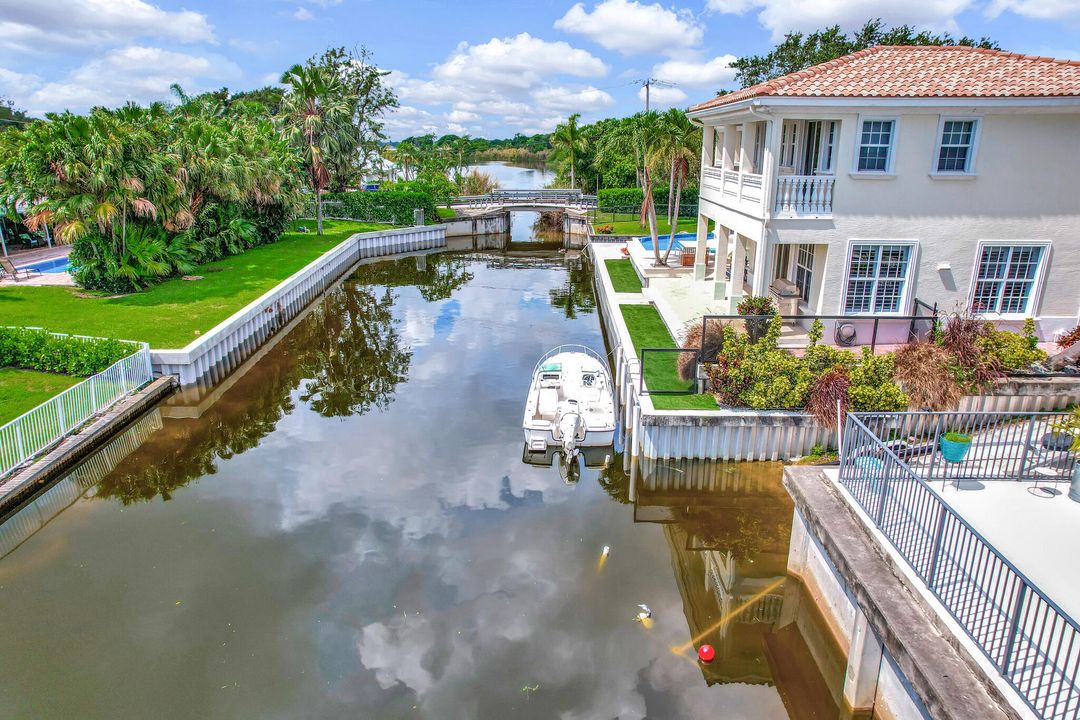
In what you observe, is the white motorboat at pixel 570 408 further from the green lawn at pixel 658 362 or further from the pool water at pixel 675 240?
the pool water at pixel 675 240

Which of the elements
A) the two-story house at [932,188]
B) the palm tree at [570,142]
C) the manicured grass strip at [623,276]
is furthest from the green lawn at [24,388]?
the palm tree at [570,142]

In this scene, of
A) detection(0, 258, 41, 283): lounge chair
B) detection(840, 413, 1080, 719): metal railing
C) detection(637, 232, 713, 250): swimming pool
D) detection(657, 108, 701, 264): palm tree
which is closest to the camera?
detection(840, 413, 1080, 719): metal railing

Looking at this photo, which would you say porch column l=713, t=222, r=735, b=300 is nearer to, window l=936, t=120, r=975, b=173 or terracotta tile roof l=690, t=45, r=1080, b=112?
terracotta tile roof l=690, t=45, r=1080, b=112

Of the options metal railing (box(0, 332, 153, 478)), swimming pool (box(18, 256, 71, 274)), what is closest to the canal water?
metal railing (box(0, 332, 153, 478))

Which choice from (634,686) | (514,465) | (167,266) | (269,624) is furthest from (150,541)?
(167,266)

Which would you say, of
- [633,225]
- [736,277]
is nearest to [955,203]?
[736,277]

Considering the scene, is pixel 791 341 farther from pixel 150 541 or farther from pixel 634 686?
pixel 150 541
